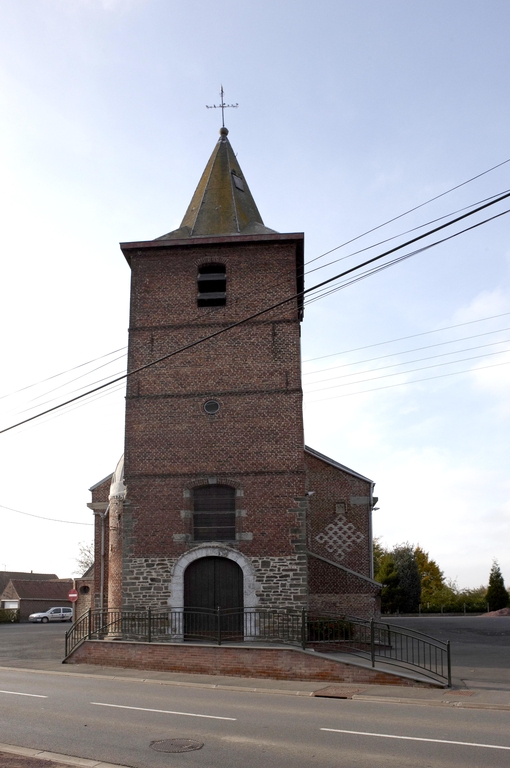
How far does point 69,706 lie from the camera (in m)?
11.5

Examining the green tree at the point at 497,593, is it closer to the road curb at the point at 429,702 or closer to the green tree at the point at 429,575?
the green tree at the point at 429,575

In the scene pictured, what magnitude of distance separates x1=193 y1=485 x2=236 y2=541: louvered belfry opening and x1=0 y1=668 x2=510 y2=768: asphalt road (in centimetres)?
687

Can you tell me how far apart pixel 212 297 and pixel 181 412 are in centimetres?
348

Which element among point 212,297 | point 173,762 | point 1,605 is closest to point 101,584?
point 212,297

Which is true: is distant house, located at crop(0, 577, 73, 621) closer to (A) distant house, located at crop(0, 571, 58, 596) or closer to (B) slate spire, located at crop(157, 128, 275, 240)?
(A) distant house, located at crop(0, 571, 58, 596)

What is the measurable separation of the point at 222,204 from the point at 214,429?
7461 mm

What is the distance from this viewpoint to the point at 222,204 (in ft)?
76.9

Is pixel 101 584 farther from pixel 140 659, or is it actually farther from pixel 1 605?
pixel 1 605

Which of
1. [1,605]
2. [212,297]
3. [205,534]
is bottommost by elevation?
[1,605]

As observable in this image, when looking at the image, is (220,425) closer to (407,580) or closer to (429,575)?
(407,580)

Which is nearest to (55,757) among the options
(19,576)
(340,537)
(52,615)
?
(340,537)

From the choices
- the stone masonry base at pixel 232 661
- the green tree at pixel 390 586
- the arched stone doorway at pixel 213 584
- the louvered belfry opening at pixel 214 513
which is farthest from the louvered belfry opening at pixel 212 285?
the green tree at pixel 390 586

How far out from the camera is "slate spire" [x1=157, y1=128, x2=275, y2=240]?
22.6m

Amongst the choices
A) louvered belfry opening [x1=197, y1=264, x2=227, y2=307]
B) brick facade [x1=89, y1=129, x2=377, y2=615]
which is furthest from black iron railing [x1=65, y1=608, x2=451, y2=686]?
louvered belfry opening [x1=197, y1=264, x2=227, y2=307]
